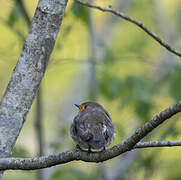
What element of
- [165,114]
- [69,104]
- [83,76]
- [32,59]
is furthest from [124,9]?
[165,114]

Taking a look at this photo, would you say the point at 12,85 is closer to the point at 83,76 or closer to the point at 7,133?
the point at 7,133

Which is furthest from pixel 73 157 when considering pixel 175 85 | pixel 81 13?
pixel 175 85

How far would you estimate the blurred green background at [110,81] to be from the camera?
628cm

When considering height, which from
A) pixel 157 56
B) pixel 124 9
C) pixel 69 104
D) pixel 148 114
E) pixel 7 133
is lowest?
pixel 7 133

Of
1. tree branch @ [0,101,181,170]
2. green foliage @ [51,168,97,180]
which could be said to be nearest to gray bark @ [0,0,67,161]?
tree branch @ [0,101,181,170]

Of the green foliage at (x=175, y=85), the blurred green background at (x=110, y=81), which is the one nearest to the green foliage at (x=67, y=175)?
the blurred green background at (x=110, y=81)

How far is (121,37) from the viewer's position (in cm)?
1148

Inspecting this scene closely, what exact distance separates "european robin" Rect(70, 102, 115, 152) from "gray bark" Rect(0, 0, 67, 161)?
0.46 m

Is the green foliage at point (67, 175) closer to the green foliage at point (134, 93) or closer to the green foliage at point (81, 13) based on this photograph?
the green foliage at point (134, 93)

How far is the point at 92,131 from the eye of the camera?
340 cm

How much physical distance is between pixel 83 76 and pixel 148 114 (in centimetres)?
417

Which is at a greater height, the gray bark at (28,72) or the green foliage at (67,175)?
the green foliage at (67,175)

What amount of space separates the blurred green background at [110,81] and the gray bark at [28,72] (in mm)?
1840

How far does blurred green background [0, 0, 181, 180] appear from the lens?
20.6 ft
